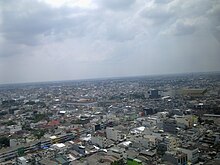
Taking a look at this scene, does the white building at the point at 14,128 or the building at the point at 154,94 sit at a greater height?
the building at the point at 154,94

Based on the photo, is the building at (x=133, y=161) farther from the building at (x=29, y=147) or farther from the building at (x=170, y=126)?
the building at (x=29, y=147)

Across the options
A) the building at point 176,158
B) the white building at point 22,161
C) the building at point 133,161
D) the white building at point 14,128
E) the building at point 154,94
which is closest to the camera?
the building at point 176,158

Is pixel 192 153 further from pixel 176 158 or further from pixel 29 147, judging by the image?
pixel 29 147

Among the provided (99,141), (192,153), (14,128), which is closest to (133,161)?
(192,153)

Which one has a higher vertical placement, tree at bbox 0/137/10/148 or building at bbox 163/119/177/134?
building at bbox 163/119/177/134

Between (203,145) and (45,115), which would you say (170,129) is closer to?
(203,145)

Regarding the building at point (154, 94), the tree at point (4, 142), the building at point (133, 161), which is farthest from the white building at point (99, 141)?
the building at point (154, 94)

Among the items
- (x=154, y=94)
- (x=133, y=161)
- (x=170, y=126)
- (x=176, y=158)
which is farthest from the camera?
(x=154, y=94)

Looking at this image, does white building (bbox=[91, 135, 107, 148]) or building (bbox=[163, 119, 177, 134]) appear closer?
white building (bbox=[91, 135, 107, 148])

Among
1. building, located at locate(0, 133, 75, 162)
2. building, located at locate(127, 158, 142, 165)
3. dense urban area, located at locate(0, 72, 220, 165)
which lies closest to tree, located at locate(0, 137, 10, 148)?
dense urban area, located at locate(0, 72, 220, 165)

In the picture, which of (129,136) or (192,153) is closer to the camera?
(192,153)

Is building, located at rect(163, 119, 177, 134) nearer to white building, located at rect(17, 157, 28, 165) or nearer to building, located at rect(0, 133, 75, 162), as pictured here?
building, located at rect(0, 133, 75, 162)
